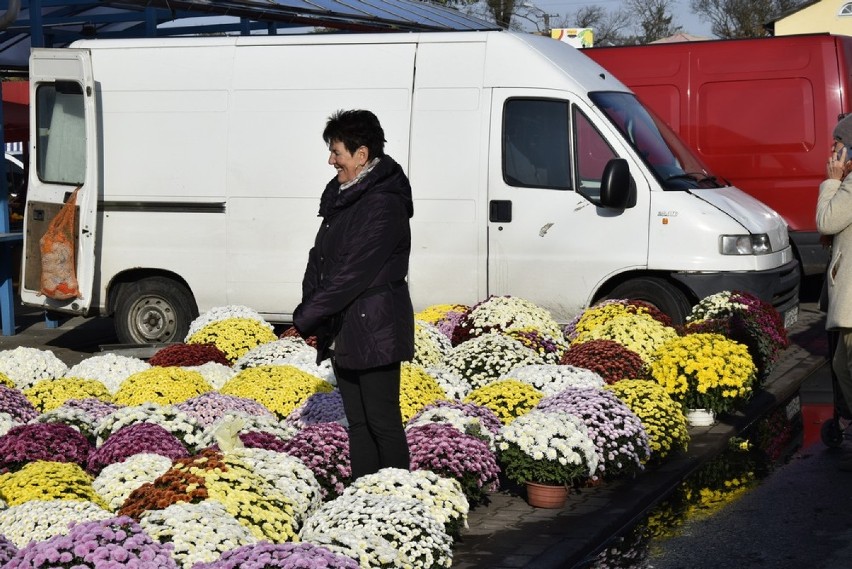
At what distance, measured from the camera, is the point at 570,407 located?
7.51 m

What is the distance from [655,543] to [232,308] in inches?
213

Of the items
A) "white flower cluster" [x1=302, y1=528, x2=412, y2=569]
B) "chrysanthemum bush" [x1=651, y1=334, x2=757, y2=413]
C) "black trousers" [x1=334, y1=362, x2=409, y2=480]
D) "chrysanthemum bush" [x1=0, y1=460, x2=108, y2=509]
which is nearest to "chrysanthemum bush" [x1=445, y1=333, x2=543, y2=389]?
"chrysanthemum bush" [x1=651, y1=334, x2=757, y2=413]

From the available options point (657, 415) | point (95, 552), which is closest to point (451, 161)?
point (657, 415)

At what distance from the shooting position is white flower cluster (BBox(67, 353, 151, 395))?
9398 mm

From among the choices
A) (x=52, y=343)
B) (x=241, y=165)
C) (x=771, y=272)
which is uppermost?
(x=241, y=165)

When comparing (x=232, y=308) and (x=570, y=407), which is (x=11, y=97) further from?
(x=570, y=407)

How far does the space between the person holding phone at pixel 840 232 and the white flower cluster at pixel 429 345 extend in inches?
114

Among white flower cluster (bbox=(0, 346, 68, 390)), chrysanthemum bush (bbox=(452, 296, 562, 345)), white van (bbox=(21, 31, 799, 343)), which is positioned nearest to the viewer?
white flower cluster (bbox=(0, 346, 68, 390))

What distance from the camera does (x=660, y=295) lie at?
11.2 meters

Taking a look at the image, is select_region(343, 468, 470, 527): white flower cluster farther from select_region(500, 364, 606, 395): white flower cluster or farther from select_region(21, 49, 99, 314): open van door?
select_region(21, 49, 99, 314): open van door

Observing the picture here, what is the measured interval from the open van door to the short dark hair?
633 cm

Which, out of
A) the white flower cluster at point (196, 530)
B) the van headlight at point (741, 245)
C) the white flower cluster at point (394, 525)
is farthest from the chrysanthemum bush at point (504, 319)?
the white flower cluster at point (196, 530)

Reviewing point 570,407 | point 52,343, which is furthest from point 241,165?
point 570,407

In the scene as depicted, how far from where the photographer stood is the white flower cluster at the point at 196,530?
5008 millimetres
